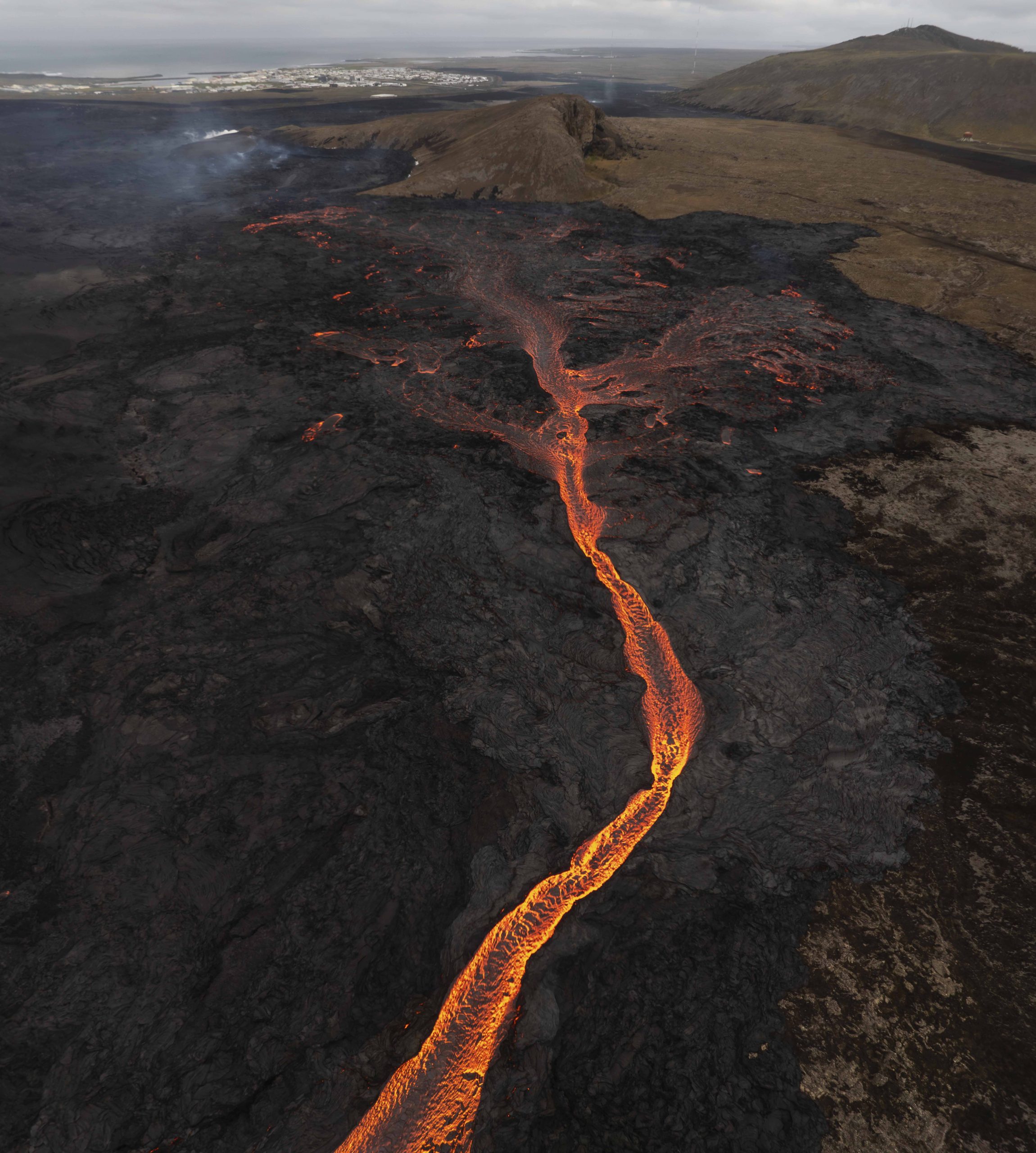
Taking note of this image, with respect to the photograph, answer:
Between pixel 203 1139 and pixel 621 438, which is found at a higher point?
pixel 621 438

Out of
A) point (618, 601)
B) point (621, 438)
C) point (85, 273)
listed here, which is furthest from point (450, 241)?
point (618, 601)

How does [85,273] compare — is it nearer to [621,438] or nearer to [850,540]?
[621,438]

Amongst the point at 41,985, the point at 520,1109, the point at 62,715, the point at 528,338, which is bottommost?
the point at 520,1109

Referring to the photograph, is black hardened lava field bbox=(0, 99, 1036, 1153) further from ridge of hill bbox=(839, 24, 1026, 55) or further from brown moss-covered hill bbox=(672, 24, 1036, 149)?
ridge of hill bbox=(839, 24, 1026, 55)

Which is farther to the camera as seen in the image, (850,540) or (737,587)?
(850,540)

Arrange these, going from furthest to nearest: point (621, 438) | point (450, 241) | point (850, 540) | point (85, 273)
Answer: point (450, 241)
point (85, 273)
point (621, 438)
point (850, 540)

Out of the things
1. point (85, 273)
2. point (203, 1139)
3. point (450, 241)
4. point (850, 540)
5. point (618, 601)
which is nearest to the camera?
point (203, 1139)

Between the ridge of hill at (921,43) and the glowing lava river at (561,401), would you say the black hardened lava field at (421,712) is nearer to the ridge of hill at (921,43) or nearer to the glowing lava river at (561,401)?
the glowing lava river at (561,401)

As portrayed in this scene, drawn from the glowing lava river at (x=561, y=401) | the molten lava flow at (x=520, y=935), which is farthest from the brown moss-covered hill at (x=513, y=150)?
the molten lava flow at (x=520, y=935)
